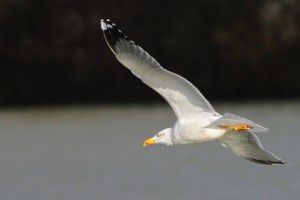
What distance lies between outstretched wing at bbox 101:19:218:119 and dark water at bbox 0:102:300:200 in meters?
2.19

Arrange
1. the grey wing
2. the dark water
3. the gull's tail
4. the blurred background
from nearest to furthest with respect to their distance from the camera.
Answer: the gull's tail
the grey wing
the dark water
the blurred background

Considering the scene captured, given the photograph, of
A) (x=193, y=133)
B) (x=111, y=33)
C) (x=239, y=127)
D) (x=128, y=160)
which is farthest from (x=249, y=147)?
(x=128, y=160)

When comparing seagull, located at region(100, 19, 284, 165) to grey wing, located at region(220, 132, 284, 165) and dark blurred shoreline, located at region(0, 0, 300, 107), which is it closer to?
grey wing, located at region(220, 132, 284, 165)

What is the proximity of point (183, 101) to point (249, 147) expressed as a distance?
0.84 m

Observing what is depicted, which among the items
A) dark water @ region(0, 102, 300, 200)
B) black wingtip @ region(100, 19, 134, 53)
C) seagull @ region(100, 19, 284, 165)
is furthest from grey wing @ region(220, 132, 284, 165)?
dark water @ region(0, 102, 300, 200)

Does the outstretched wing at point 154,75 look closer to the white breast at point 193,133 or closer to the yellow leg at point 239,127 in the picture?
the white breast at point 193,133

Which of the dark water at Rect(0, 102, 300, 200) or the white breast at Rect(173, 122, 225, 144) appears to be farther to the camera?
the dark water at Rect(0, 102, 300, 200)

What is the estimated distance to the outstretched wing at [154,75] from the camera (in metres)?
10.3

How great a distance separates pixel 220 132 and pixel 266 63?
14.2 meters

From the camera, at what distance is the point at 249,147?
10641 mm

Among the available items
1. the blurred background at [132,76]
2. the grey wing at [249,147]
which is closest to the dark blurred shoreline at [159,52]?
the blurred background at [132,76]

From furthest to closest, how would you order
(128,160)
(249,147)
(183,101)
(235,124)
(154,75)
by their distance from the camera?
(128,160), (249,147), (183,101), (154,75), (235,124)

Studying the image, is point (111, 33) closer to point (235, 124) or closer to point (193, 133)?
point (193, 133)

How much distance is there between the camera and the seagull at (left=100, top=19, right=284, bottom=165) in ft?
33.7
